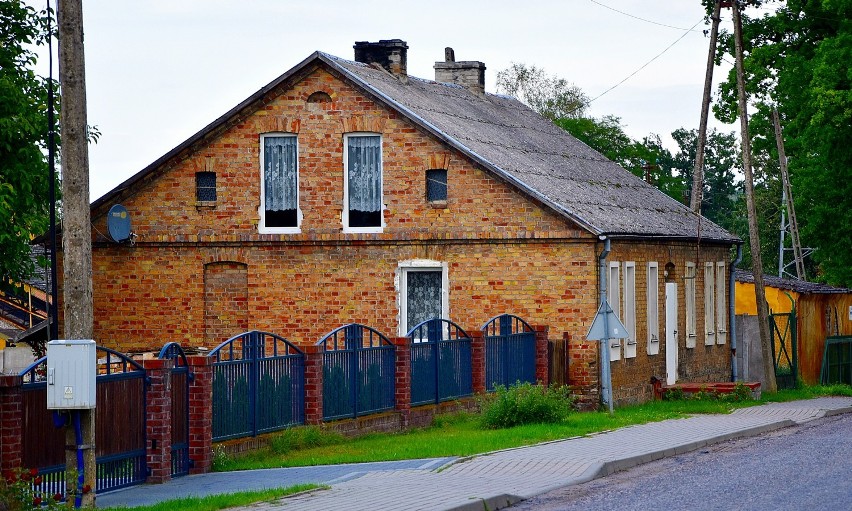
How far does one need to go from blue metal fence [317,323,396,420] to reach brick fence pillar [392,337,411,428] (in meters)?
0.07

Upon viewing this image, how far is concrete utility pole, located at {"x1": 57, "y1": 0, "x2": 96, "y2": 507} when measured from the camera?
13.8m

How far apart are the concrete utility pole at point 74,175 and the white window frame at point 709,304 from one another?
2339cm

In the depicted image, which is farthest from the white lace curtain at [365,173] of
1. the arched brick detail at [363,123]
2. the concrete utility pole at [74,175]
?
the concrete utility pole at [74,175]

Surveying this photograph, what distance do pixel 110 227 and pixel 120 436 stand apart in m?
14.6

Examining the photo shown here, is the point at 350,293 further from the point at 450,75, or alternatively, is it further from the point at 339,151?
the point at 450,75

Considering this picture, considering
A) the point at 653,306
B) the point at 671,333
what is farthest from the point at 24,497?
the point at 671,333

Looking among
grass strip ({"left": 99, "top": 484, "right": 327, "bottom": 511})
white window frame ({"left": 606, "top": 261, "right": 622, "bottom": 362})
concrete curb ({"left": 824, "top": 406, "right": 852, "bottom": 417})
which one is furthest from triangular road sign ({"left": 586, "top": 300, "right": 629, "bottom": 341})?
grass strip ({"left": 99, "top": 484, "right": 327, "bottom": 511})

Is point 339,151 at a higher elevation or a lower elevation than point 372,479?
higher

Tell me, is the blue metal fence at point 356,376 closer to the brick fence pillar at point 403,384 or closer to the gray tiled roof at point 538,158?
the brick fence pillar at point 403,384

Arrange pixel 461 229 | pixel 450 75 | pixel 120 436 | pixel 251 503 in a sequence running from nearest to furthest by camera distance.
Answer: pixel 251 503
pixel 120 436
pixel 461 229
pixel 450 75

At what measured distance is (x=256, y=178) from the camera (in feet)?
98.0

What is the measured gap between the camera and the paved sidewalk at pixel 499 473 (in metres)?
13.7

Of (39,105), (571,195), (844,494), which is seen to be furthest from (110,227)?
(844,494)

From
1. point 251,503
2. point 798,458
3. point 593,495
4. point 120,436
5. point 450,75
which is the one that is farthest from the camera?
point 450,75
